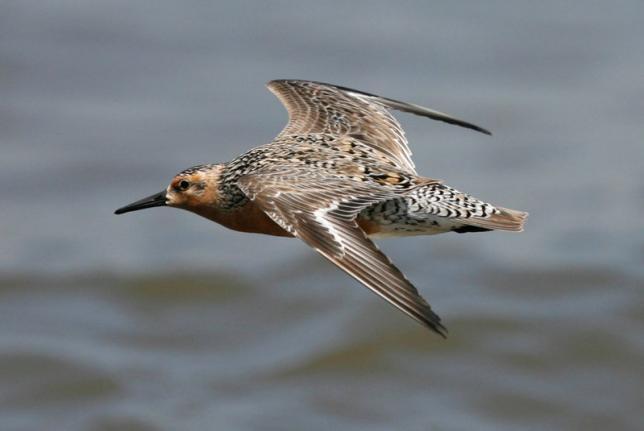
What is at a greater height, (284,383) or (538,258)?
(538,258)

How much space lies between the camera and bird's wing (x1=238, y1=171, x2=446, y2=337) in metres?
8.84

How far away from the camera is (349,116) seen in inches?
468

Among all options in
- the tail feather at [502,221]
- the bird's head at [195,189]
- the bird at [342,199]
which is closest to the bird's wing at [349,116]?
the bird at [342,199]

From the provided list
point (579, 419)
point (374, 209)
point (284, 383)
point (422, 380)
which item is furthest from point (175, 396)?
point (374, 209)

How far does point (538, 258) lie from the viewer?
17.8m

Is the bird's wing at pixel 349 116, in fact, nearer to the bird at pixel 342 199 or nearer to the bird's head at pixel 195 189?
the bird at pixel 342 199

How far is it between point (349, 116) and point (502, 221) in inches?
78.8

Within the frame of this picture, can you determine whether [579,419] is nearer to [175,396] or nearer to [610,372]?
[610,372]

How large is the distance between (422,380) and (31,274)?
4251 millimetres

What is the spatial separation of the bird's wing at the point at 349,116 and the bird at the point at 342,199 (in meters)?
0.02

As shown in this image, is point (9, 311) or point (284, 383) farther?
point (9, 311)

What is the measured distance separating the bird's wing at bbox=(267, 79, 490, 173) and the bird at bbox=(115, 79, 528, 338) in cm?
2

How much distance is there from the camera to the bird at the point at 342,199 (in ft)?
30.1

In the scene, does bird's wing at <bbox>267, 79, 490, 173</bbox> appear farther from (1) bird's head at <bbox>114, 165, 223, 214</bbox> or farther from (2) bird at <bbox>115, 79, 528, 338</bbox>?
(1) bird's head at <bbox>114, 165, 223, 214</bbox>
